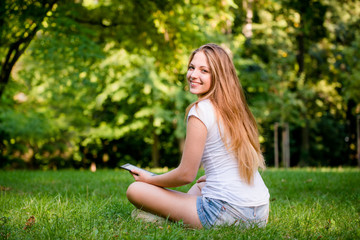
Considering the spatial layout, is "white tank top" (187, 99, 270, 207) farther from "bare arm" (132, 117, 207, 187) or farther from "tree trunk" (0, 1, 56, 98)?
"tree trunk" (0, 1, 56, 98)

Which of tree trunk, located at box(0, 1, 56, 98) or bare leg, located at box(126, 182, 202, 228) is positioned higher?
tree trunk, located at box(0, 1, 56, 98)

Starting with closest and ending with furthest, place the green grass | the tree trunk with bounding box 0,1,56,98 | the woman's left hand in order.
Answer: the green grass
the woman's left hand
the tree trunk with bounding box 0,1,56,98

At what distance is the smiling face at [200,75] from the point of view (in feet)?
9.64

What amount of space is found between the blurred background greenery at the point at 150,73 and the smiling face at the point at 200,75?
4.24m

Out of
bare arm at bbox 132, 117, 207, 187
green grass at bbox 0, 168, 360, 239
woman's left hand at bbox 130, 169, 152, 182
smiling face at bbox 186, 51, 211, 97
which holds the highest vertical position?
smiling face at bbox 186, 51, 211, 97

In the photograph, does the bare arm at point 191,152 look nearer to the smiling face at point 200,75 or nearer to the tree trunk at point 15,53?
the smiling face at point 200,75

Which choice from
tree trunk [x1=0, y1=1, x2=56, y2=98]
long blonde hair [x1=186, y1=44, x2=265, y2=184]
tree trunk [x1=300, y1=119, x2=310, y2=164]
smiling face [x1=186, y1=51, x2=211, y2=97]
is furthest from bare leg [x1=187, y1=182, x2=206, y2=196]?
tree trunk [x1=300, y1=119, x2=310, y2=164]

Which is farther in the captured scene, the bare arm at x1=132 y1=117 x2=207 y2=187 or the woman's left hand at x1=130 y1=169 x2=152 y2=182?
the woman's left hand at x1=130 y1=169 x2=152 y2=182

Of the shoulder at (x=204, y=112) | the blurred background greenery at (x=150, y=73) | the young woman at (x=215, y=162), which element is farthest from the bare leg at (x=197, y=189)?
the blurred background greenery at (x=150, y=73)

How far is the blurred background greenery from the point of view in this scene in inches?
330

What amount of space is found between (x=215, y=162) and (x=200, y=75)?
2.30 ft

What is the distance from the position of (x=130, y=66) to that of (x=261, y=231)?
10817 millimetres

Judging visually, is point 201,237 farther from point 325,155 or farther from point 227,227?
point 325,155

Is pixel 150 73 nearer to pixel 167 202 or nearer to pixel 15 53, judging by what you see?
pixel 15 53
